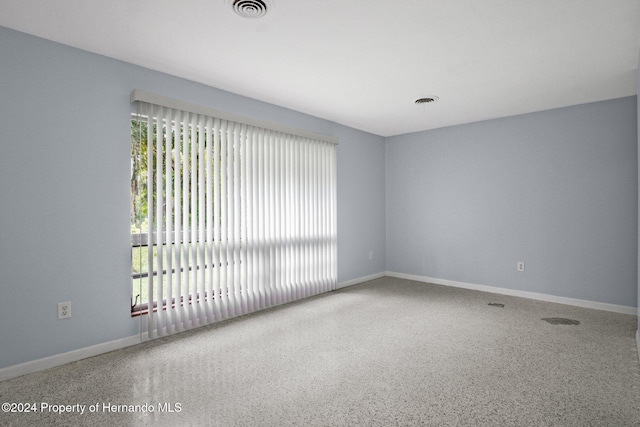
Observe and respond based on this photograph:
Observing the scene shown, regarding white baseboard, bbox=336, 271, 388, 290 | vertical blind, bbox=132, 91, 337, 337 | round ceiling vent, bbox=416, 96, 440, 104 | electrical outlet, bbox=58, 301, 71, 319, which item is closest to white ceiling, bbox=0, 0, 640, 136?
round ceiling vent, bbox=416, 96, 440, 104

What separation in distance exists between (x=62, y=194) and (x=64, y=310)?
3.01ft

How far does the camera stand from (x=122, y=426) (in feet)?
6.20

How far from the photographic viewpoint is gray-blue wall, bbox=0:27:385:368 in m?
2.48

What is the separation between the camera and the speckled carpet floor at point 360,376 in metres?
1.97

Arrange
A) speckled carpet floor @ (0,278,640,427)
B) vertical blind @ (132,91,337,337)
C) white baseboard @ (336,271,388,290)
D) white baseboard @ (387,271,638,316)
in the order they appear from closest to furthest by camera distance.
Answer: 1. speckled carpet floor @ (0,278,640,427)
2. vertical blind @ (132,91,337,337)
3. white baseboard @ (387,271,638,316)
4. white baseboard @ (336,271,388,290)

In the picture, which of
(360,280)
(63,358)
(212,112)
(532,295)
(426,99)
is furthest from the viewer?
(360,280)

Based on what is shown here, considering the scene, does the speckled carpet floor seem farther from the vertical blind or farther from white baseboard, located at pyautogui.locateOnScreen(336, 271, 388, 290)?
white baseboard, located at pyautogui.locateOnScreen(336, 271, 388, 290)

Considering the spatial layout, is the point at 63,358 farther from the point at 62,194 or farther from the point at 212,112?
the point at 212,112

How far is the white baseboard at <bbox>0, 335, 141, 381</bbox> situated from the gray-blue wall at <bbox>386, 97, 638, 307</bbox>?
437 centimetres

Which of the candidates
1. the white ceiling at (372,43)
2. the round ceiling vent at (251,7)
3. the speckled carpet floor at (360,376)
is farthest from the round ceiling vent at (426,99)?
the speckled carpet floor at (360,376)

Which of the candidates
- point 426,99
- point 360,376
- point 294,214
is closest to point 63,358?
point 360,376

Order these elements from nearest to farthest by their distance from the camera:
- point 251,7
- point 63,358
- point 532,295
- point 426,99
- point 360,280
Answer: point 251,7, point 63,358, point 426,99, point 532,295, point 360,280

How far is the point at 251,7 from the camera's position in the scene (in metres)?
2.23

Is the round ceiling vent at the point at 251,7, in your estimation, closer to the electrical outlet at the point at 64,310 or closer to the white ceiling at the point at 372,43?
the white ceiling at the point at 372,43
